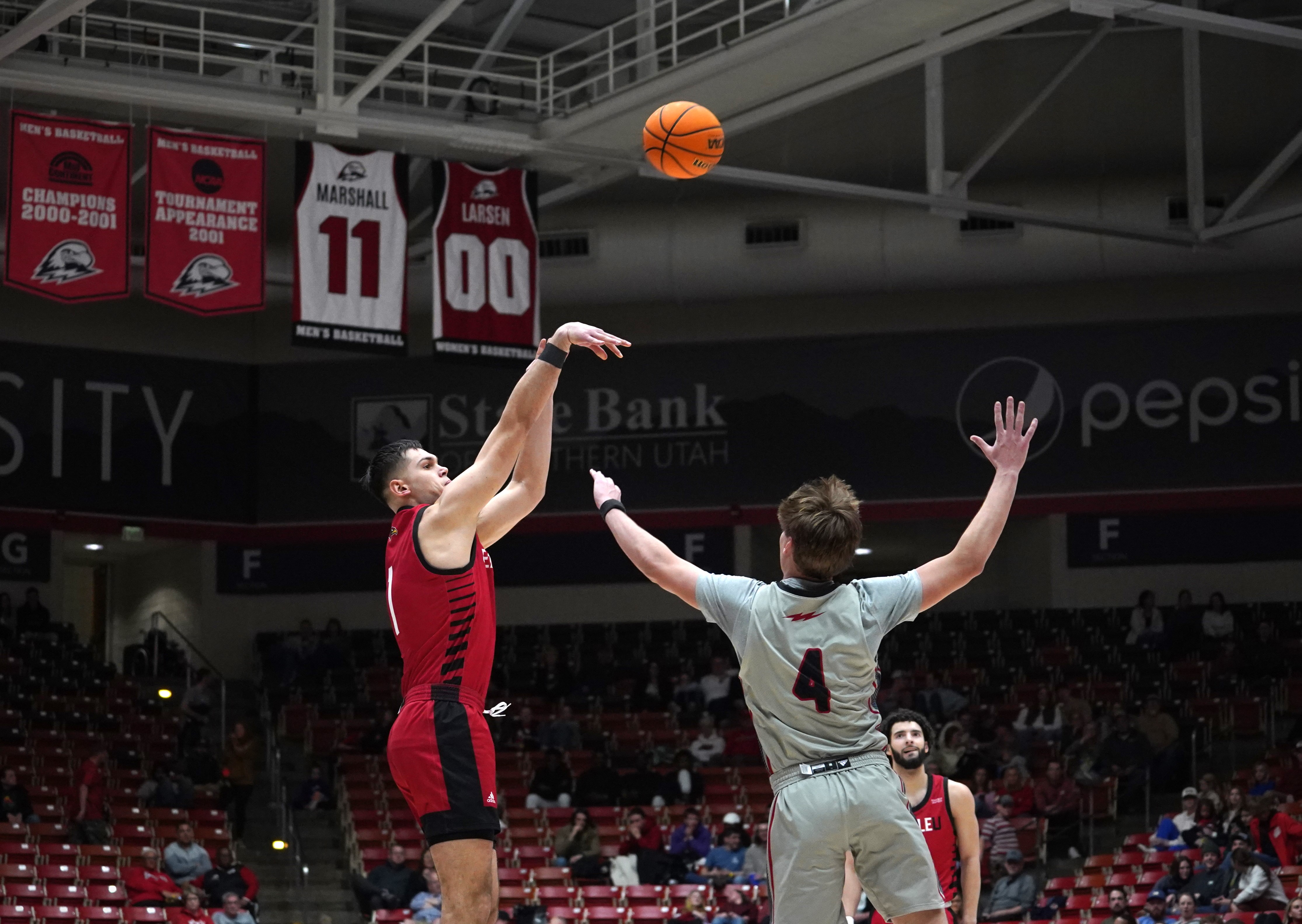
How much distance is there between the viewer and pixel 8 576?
99.1 feet

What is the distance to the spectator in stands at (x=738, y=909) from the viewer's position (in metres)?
17.4

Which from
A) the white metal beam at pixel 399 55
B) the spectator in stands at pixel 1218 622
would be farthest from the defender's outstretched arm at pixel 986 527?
the spectator in stands at pixel 1218 622

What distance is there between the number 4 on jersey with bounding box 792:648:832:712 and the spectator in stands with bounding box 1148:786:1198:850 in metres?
14.5

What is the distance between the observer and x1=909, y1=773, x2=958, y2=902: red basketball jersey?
8.78 m

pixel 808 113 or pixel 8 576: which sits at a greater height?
pixel 808 113

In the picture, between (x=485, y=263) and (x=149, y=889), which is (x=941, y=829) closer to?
(x=149, y=889)

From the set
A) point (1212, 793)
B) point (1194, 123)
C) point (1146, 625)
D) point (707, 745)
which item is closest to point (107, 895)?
point (707, 745)

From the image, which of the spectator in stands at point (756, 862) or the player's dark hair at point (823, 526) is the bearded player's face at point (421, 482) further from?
the spectator in stands at point (756, 862)

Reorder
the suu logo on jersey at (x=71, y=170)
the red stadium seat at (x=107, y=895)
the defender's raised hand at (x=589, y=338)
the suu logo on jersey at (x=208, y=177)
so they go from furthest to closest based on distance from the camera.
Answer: the suu logo on jersey at (x=208, y=177)
the suu logo on jersey at (x=71, y=170)
the red stadium seat at (x=107, y=895)
the defender's raised hand at (x=589, y=338)

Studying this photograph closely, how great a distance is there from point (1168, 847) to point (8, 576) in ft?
67.0

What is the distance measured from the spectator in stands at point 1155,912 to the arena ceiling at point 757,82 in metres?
8.92

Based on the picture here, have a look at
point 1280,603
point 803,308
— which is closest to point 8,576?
point 803,308

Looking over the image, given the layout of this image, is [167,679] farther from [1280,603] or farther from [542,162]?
[1280,603]

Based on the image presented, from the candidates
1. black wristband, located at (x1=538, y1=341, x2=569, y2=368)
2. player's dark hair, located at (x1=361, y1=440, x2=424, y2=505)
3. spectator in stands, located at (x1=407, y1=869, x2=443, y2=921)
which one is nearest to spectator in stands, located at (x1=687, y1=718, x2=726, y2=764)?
spectator in stands, located at (x1=407, y1=869, x2=443, y2=921)
